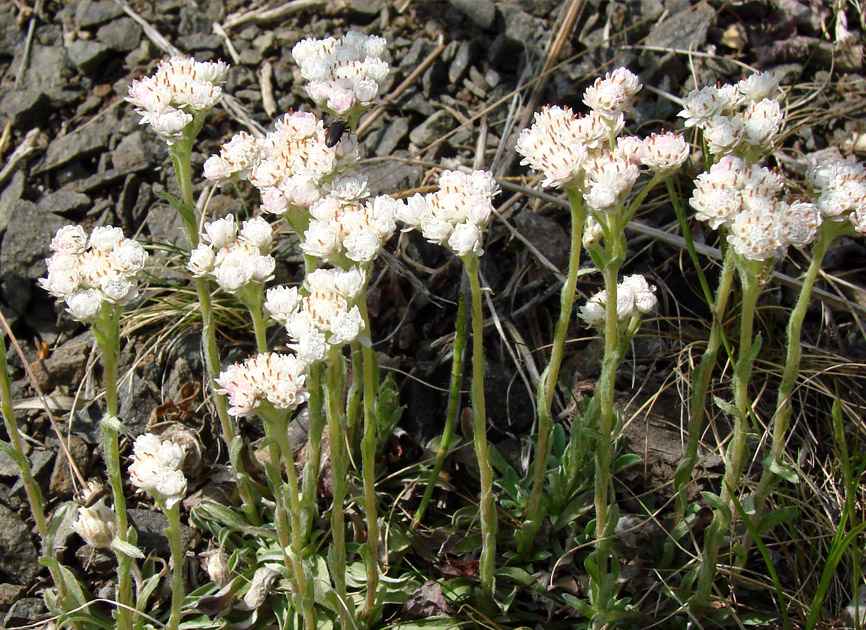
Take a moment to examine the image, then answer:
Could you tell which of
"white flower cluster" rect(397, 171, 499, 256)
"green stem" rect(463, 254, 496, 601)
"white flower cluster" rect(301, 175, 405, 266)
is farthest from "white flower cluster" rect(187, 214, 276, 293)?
"green stem" rect(463, 254, 496, 601)

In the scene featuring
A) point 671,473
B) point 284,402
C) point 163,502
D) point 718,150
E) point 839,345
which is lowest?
point 671,473

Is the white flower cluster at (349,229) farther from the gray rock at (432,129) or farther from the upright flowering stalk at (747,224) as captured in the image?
the gray rock at (432,129)

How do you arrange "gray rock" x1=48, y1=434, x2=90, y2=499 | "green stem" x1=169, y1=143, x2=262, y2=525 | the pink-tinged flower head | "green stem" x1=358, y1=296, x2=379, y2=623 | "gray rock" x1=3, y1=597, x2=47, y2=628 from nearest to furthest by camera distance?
the pink-tinged flower head < "green stem" x1=358, y1=296, x2=379, y2=623 < "green stem" x1=169, y1=143, x2=262, y2=525 < "gray rock" x1=3, y1=597, x2=47, y2=628 < "gray rock" x1=48, y1=434, x2=90, y2=499

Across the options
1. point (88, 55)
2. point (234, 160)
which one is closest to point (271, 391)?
point (234, 160)

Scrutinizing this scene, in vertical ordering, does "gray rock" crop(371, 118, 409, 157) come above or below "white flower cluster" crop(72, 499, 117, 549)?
above

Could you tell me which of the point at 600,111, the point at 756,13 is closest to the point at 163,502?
the point at 600,111

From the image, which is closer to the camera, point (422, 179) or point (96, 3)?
point (422, 179)

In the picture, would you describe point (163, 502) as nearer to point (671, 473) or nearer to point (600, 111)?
point (600, 111)

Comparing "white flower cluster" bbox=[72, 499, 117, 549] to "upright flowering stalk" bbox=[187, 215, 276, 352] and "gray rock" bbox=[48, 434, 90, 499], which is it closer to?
"gray rock" bbox=[48, 434, 90, 499]
